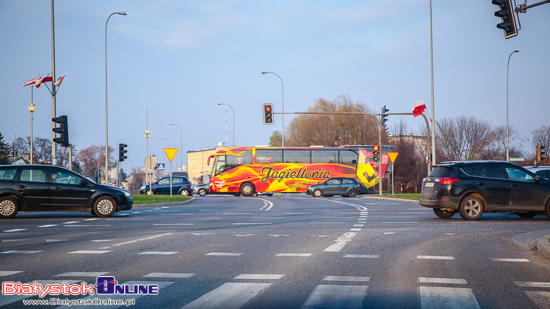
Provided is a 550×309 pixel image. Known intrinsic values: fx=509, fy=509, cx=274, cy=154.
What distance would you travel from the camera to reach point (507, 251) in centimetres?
899

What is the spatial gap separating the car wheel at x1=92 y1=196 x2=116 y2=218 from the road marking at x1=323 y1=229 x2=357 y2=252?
8670 mm

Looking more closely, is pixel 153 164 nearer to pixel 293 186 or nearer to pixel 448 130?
pixel 293 186

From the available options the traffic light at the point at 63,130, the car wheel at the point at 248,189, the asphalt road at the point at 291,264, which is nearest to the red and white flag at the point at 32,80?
the traffic light at the point at 63,130

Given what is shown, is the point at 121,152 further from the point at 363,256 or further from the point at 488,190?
the point at 363,256

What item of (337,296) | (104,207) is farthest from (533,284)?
(104,207)

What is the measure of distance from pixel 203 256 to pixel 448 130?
59.1 metres

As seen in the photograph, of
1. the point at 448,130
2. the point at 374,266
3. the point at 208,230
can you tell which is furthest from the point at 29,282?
the point at 448,130

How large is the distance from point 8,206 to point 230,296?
13.3 metres

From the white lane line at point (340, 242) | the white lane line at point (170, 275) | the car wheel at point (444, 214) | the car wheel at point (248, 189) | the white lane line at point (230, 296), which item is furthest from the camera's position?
the car wheel at point (248, 189)

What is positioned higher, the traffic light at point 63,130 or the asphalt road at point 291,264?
the traffic light at point 63,130

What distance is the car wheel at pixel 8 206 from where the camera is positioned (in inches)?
631

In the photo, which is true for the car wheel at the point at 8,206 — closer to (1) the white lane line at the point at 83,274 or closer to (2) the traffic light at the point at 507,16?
(1) the white lane line at the point at 83,274

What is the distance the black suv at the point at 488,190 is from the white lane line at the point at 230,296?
10.2m

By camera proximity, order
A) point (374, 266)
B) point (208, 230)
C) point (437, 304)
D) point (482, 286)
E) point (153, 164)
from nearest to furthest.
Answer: point (437, 304) → point (482, 286) → point (374, 266) → point (208, 230) → point (153, 164)
